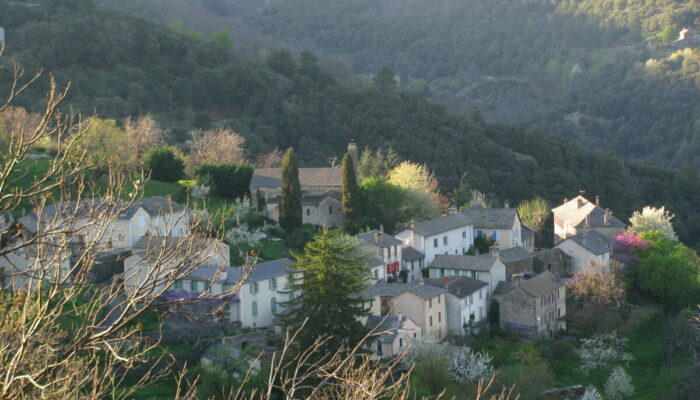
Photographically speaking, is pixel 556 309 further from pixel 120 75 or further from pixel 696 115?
pixel 696 115

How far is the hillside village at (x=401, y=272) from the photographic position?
126 ft

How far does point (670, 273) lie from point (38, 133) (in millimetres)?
45752

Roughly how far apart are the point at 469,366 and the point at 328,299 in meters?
6.21

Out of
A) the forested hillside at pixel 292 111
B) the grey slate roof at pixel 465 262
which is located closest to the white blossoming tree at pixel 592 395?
the grey slate roof at pixel 465 262

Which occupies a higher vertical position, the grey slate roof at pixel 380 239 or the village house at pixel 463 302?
the grey slate roof at pixel 380 239

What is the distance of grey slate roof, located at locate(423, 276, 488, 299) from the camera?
4285 centimetres

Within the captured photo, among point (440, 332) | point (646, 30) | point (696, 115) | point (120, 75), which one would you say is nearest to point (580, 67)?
point (646, 30)

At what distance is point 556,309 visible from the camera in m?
45.8

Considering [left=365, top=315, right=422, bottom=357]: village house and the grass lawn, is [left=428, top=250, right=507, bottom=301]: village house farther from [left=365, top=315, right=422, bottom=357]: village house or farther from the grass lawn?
[left=365, top=315, right=422, bottom=357]: village house

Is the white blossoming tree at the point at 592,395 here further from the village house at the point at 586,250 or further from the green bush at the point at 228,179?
the green bush at the point at 228,179

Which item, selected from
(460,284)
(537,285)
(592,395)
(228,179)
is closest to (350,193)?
(228,179)

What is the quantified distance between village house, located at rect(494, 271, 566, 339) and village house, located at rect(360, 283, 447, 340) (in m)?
3.55

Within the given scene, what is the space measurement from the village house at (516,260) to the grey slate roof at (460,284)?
3636 millimetres

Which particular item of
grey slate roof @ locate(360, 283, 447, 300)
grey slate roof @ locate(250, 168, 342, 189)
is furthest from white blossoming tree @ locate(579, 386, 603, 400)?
grey slate roof @ locate(250, 168, 342, 189)
